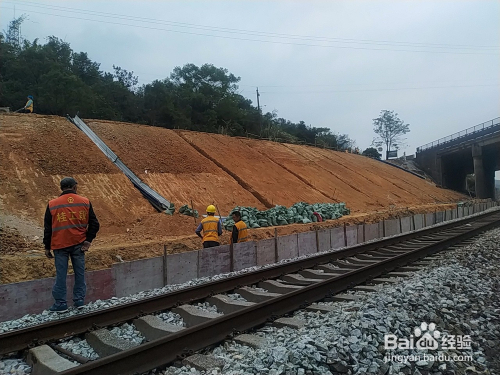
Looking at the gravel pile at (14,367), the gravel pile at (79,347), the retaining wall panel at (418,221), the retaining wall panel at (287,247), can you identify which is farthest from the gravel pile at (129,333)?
the retaining wall panel at (418,221)

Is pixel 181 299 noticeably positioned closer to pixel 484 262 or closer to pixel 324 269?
pixel 324 269

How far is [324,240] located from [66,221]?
29.0ft

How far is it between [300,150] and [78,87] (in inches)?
810

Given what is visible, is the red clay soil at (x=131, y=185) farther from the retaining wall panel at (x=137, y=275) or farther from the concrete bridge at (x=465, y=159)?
the concrete bridge at (x=465, y=159)

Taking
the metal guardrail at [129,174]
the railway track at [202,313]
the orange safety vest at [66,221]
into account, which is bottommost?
the railway track at [202,313]

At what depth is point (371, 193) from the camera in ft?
107

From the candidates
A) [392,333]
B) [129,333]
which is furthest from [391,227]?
[129,333]

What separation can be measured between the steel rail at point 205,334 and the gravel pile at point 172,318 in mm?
864

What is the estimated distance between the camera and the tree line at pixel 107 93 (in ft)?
96.3

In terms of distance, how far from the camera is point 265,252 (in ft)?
34.6

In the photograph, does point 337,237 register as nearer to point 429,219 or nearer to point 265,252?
point 265,252

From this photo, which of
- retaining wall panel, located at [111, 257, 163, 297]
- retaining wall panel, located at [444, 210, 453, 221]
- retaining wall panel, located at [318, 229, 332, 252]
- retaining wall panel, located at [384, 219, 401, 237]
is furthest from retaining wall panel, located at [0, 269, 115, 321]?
retaining wall panel, located at [444, 210, 453, 221]

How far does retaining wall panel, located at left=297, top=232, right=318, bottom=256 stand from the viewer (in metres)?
11.8

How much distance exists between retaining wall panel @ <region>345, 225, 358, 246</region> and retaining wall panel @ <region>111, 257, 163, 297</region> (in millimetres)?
7958
